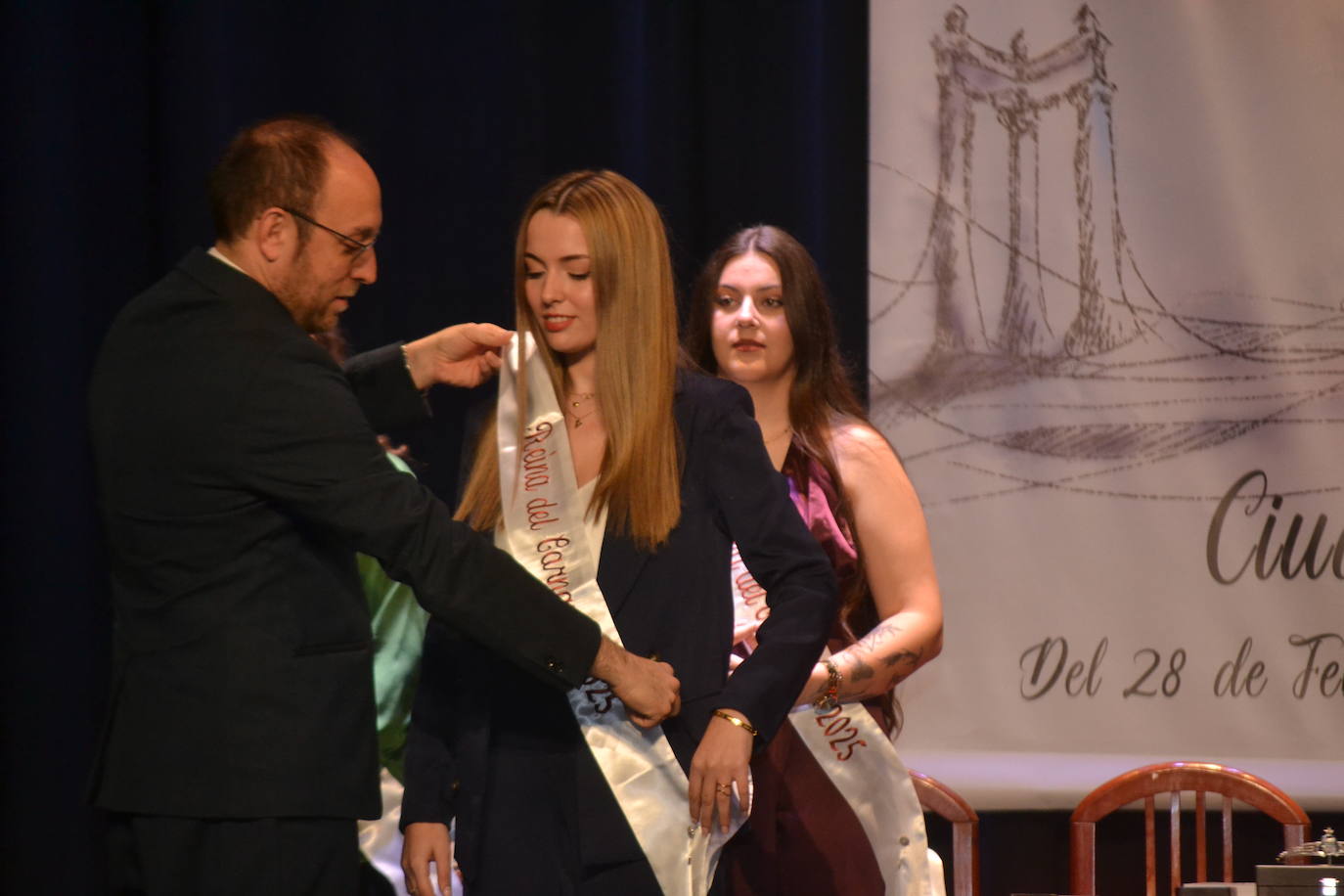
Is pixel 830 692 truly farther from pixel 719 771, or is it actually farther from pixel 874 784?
pixel 719 771

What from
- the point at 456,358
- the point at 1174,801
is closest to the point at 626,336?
the point at 456,358

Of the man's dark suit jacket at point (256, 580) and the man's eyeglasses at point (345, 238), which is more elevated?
the man's eyeglasses at point (345, 238)

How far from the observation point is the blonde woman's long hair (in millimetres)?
1787

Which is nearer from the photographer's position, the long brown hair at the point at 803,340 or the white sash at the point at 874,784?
the white sash at the point at 874,784

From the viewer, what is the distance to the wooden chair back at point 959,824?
2.48 metres

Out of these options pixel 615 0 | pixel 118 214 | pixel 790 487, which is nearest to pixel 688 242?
pixel 615 0

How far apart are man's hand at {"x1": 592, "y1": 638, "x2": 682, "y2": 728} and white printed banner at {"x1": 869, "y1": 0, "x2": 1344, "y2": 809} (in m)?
1.51

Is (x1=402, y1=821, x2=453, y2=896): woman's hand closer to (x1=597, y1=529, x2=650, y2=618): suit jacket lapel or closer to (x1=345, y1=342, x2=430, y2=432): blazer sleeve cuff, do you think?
(x1=597, y1=529, x2=650, y2=618): suit jacket lapel

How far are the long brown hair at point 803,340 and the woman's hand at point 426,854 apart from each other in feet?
2.87

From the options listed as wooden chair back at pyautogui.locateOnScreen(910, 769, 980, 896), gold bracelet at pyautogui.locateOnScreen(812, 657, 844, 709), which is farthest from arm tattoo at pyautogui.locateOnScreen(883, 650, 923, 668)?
wooden chair back at pyautogui.locateOnScreen(910, 769, 980, 896)

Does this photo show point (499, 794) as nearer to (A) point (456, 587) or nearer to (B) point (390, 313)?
(A) point (456, 587)

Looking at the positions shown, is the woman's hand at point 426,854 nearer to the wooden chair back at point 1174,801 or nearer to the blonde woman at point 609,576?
the blonde woman at point 609,576

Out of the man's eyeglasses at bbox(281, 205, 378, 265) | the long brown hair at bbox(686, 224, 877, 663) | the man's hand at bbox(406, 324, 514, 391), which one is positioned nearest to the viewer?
the man's eyeglasses at bbox(281, 205, 378, 265)

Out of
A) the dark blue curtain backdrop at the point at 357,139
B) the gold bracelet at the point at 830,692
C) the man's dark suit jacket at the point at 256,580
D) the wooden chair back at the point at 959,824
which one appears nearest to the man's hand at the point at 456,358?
the man's dark suit jacket at the point at 256,580
